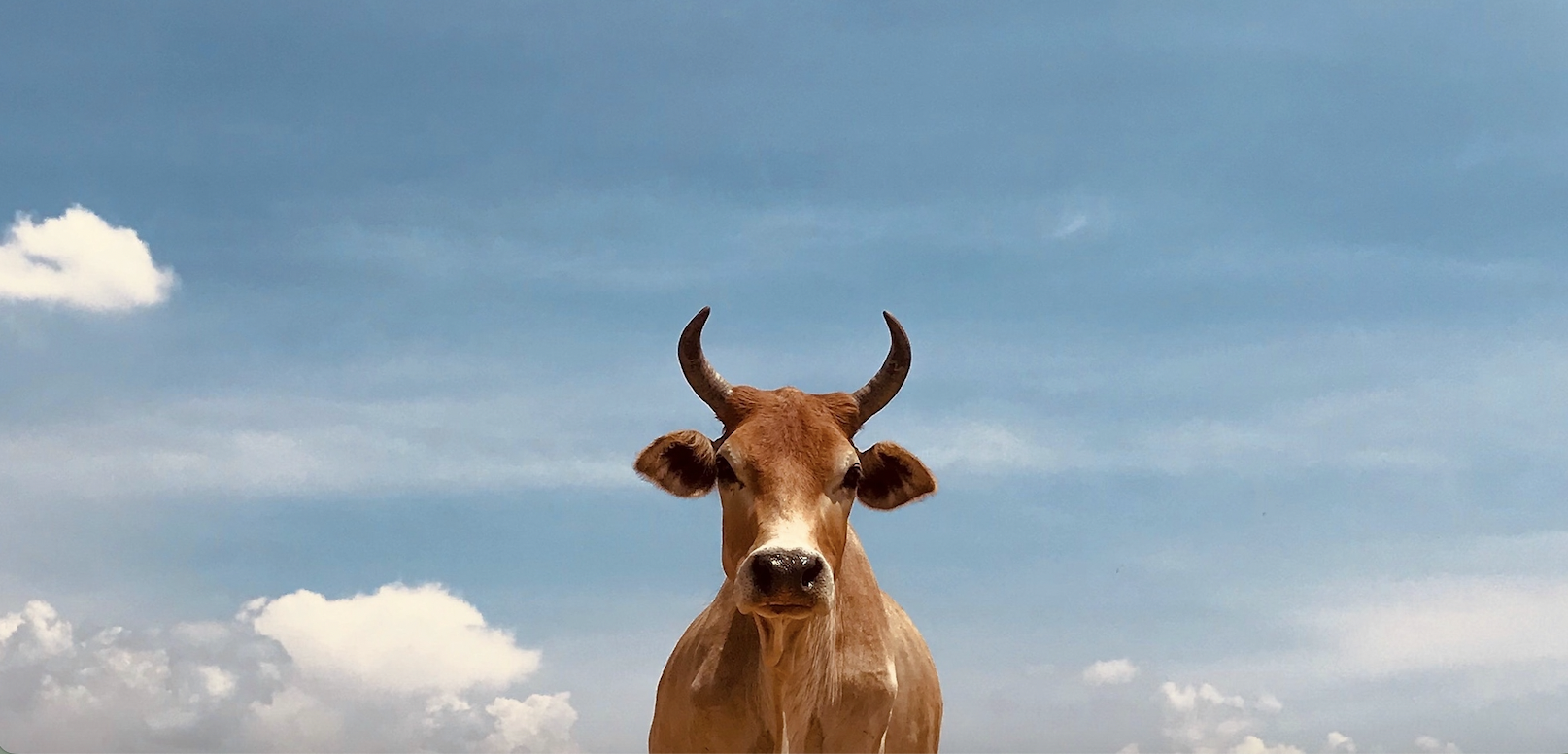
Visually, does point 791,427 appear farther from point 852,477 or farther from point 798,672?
point 798,672

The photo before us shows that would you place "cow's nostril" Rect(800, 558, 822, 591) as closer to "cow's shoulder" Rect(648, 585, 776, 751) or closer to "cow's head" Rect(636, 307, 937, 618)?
"cow's head" Rect(636, 307, 937, 618)

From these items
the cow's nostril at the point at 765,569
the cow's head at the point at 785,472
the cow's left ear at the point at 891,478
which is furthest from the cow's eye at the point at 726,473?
the cow's left ear at the point at 891,478

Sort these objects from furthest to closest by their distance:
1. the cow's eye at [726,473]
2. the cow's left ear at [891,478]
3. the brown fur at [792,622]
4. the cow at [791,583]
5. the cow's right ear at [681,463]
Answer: the cow's left ear at [891,478], the cow's right ear at [681,463], the cow's eye at [726,473], the brown fur at [792,622], the cow at [791,583]

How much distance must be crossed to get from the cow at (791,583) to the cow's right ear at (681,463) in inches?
0.4

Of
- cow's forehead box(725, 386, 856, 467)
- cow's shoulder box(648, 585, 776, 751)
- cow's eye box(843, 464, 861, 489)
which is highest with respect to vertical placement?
cow's forehead box(725, 386, 856, 467)

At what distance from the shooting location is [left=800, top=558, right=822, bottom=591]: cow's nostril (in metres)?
8.79

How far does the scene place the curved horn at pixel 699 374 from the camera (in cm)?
1091

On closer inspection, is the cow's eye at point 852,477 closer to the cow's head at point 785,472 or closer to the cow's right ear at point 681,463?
the cow's head at point 785,472

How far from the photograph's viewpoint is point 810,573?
883cm

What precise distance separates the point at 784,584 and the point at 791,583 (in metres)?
0.04

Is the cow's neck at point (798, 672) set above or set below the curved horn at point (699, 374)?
below

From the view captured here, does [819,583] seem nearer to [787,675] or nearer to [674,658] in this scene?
[787,675]

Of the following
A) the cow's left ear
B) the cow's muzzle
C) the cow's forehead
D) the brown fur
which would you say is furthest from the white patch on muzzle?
the cow's left ear

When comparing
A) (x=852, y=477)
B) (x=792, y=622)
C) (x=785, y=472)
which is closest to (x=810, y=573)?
(x=785, y=472)
